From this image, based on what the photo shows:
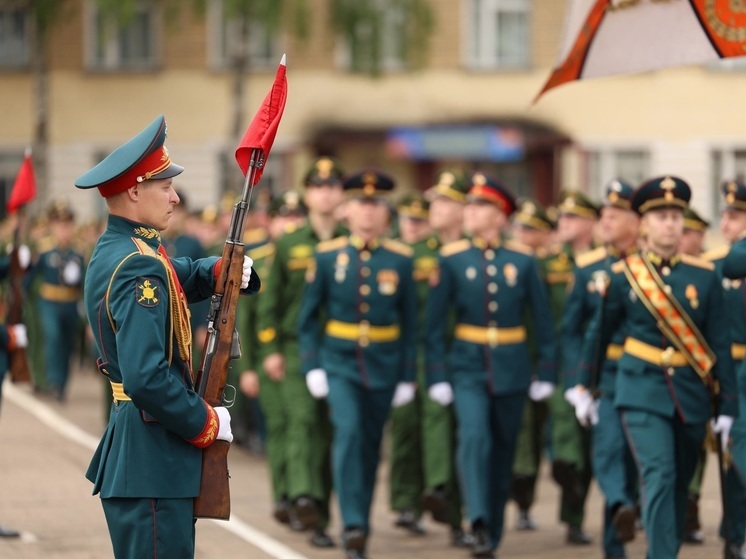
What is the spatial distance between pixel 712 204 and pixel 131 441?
32448 mm

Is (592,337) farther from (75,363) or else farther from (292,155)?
(292,155)

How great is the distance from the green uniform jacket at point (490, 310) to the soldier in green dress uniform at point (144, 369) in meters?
4.63

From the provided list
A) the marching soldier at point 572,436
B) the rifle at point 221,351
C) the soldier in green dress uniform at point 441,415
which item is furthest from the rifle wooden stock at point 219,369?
the marching soldier at point 572,436

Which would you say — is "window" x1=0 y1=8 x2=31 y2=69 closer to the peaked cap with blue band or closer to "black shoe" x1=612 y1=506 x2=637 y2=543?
"black shoe" x1=612 y1=506 x2=637 y2=543

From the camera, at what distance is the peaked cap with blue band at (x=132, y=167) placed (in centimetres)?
614

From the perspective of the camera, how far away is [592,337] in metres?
9.62

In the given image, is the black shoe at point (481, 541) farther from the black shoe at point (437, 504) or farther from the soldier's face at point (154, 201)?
the soldier's face at point (154, 201)

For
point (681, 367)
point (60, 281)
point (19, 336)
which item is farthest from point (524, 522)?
point (60, 281)

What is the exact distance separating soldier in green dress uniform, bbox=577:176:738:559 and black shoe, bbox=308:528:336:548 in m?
2.46

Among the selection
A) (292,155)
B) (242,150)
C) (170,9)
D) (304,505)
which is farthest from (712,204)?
(242,150)

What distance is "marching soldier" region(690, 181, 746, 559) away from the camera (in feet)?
30.6

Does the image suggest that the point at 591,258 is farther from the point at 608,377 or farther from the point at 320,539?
the point at 320,539

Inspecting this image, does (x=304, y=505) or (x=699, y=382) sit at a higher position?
(x=699, y=382)

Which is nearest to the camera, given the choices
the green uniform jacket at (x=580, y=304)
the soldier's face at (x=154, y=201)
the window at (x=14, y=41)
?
the soldier's face at (x=154, y=201)
